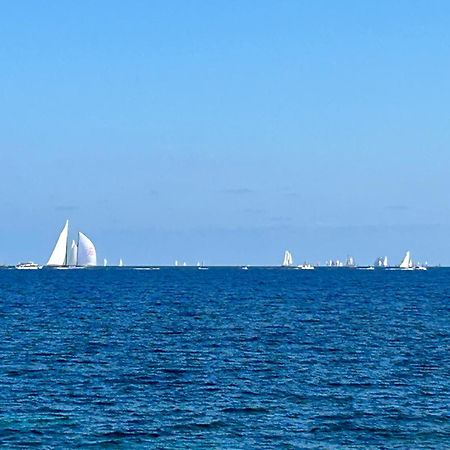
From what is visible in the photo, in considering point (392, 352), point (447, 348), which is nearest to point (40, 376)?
point (392, 352)

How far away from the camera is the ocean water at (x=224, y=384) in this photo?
4338 centimetres

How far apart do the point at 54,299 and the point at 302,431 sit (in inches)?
4799

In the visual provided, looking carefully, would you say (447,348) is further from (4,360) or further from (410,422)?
(4,360)

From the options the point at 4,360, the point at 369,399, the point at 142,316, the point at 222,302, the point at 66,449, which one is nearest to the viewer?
the point at 66,449

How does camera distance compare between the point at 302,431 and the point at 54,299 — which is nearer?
the point at 302,431

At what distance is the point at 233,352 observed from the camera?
74.4m

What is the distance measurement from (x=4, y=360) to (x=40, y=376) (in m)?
9.16

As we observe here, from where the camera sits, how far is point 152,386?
185ft

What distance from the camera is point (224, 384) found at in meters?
57.4

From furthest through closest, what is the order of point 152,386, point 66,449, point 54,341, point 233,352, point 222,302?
point 222,302, point 54,341, point 233,352, point 152,386, point 66,449

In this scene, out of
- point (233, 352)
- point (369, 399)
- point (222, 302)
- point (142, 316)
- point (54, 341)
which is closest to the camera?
point (369, 399)

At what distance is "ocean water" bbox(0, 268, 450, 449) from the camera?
4338cm

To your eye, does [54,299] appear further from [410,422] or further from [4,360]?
[410,422]

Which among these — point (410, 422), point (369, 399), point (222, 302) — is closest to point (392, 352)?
point (369, 399)
